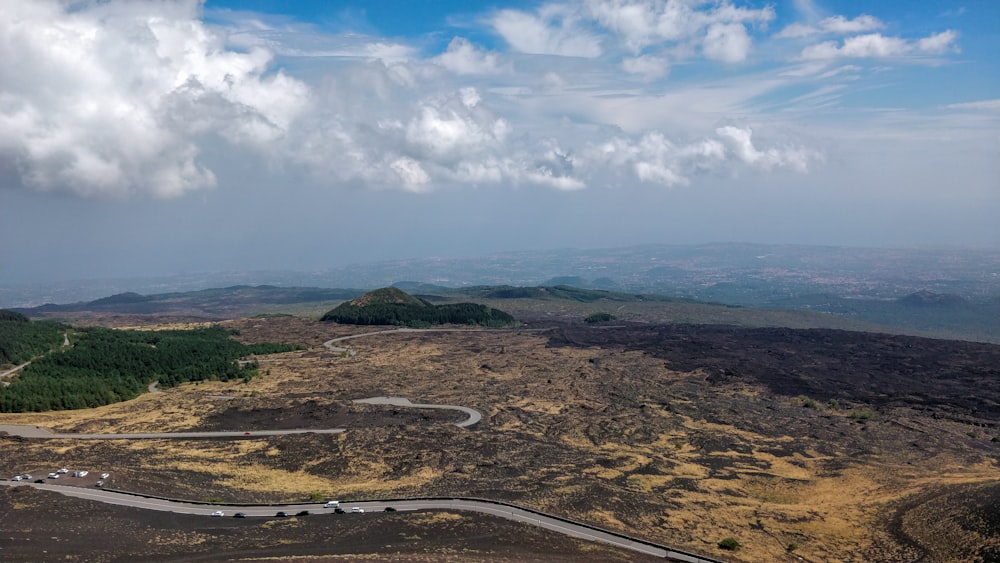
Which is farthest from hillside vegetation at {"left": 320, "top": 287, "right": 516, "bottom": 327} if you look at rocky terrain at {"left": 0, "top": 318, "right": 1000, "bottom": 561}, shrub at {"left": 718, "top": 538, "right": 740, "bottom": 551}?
shrub at {"left": 718, "top": 538, "right": 740, "bottom": 551}

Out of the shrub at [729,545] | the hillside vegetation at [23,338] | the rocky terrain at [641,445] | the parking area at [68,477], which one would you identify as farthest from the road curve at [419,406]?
the hillside vegetation at [23,338]

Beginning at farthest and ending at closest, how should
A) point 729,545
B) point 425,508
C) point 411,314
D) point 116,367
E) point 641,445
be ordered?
point 411,314
point 116,367
point 641,445
point 425,508
point 729,545

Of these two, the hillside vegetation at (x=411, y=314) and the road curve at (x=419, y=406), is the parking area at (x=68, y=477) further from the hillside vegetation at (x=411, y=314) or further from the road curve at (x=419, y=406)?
the hillside vegetation at (x=411, y=314)

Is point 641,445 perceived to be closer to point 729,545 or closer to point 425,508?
point 729,545

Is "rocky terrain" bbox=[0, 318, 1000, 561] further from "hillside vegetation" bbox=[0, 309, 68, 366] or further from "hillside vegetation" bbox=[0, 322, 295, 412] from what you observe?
"hillside vegetation" bbox=[0, 309, 68, 366]

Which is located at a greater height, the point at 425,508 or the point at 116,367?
the point at 116,367

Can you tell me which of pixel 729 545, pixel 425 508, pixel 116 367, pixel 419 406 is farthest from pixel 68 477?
pixel 116 367
